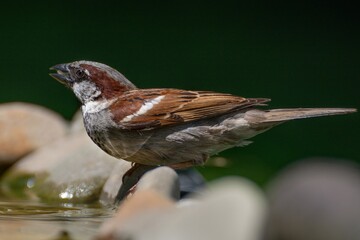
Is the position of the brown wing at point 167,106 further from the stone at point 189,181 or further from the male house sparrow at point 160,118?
the stone at point 189,181

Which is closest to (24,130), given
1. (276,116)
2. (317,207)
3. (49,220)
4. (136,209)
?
(276,116)

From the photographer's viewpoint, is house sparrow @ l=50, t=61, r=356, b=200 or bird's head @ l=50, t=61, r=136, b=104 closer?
house sparrow @ l=50, t=61, r=356, b=200

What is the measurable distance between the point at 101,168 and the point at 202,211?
254 cm

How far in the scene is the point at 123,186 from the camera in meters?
4.41

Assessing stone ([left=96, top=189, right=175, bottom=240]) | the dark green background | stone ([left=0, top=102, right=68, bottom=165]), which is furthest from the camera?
the dark green background

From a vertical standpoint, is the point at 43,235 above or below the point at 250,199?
below

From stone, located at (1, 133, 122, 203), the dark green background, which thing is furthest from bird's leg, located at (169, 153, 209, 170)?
the dark green background

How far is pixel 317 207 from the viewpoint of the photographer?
222cm

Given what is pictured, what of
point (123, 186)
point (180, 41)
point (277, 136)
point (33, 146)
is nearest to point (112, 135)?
point (123, 186)

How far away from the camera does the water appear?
11.0 ft

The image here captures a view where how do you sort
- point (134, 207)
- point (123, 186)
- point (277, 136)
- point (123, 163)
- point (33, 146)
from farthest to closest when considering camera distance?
point (277, 136), point (33, 146), point (123, 163), point (123, 186), point (134, 207)

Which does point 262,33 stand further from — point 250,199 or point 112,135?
point 250,199

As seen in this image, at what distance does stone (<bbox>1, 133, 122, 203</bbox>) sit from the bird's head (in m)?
0.37

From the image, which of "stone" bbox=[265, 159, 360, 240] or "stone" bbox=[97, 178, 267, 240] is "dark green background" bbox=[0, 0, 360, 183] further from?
"stone" bbox=[265, 159, 360, 240]
